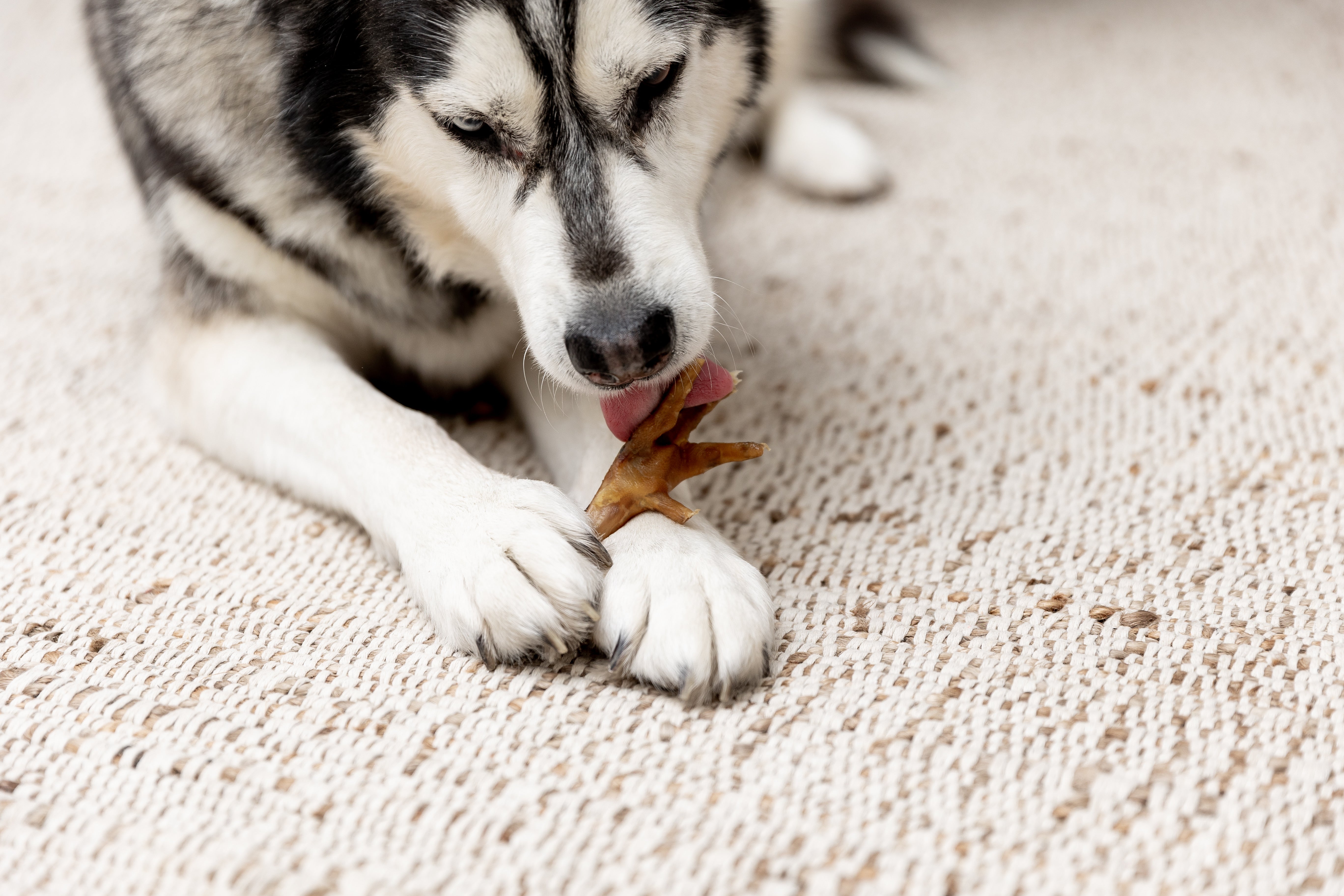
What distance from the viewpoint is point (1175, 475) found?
1.60m

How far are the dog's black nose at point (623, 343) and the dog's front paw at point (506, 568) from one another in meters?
0.15

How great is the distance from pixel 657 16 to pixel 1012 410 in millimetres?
869

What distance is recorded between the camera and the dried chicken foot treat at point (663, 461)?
132 centimetres

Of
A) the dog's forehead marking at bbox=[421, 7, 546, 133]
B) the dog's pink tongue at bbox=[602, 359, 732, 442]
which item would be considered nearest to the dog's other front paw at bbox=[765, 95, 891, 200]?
the dog's pink tongue at bbox=[602, 359, 732, 442]

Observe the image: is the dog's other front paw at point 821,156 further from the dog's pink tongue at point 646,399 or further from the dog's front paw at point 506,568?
the dog's front paw at point 506,568

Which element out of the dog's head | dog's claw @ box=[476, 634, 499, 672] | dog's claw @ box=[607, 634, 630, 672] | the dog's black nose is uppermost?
the dog's head

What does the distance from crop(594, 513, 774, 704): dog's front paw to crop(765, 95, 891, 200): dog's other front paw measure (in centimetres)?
150

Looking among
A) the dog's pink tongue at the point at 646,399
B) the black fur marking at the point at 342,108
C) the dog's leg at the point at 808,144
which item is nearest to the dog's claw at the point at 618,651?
the dog's pink tongue at the point at 646,399

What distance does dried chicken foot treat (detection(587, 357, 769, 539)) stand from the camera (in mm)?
1318

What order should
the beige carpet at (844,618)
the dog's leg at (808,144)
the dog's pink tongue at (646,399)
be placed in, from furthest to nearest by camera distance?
1. the dog's leg at (808,144)
2. the dog's pink tongue at (646,399)
3. the beige carpet at (844,618)

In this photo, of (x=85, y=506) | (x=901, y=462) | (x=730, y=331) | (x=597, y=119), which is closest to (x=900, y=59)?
(x=730, y=331)

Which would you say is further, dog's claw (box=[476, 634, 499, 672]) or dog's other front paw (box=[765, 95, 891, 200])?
dog's other front paw (box=[765, 95, 891, 200])

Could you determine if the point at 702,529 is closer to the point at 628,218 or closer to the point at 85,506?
the point at 628,218

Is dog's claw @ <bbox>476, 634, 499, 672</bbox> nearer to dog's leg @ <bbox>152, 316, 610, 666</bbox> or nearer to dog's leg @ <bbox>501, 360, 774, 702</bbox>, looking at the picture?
dog's leg @ <bbox>152, 316, 610, 666</bbox>
